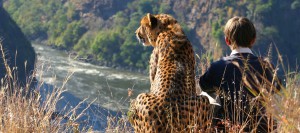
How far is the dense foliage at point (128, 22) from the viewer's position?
7800cm

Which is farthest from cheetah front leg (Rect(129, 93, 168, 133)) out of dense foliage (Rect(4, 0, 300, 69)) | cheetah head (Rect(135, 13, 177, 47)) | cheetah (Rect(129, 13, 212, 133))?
dense foliage (Rect(4, 0, 300, 69))

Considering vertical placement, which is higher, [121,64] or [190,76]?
[190,76]

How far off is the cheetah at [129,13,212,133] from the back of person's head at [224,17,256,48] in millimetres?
259

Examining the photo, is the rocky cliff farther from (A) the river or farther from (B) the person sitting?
(B) the person sitting

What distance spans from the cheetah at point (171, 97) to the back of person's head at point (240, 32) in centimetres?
26

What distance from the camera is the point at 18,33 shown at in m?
64.2

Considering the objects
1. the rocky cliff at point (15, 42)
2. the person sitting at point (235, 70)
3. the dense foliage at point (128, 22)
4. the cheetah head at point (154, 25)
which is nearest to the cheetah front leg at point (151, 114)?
the person sitting at point (235, 70)

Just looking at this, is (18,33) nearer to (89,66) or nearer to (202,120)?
Answer: (89,66)

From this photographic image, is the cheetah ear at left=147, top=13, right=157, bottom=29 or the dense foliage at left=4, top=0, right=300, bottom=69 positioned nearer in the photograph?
the cheetah ear at left=147, top=13, right=157, bottom=29

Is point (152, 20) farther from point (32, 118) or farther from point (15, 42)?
point (15, 42)

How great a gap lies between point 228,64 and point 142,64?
69.0 metres

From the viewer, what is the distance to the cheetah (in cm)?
294

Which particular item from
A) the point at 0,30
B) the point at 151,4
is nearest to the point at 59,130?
the point at 0,30

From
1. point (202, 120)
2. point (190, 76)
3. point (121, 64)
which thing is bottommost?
point (121, 64)
